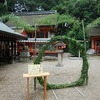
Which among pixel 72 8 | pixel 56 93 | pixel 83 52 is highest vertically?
pixel 72 8

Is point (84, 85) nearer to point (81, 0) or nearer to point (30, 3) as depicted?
point (81, 0)

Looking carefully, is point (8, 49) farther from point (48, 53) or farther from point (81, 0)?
point (81, 0)

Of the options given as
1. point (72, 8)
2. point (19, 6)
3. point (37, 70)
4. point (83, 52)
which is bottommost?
point (37, 70)

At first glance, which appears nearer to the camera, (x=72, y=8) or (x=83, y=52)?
(x=83, y=52)

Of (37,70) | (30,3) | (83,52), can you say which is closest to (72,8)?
(30,3)

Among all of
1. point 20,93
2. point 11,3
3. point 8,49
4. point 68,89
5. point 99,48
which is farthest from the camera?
point 11,3

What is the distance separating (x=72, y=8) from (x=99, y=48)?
6.89 meters

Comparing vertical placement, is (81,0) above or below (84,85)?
Answer: above

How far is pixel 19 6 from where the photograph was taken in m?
33.3

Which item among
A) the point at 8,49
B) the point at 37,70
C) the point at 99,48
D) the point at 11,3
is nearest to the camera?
the point at 37,70

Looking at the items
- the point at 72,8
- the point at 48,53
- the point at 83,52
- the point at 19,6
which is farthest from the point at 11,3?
the point at 83,52

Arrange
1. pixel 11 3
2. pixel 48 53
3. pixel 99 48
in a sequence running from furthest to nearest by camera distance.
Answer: pixel 11 3, pixel 99 48, pixel 48 53

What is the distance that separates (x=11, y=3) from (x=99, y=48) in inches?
→ 709

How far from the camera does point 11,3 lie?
31.2 meters
